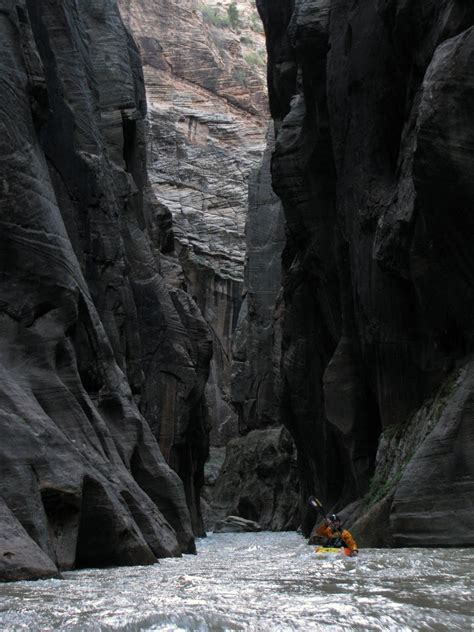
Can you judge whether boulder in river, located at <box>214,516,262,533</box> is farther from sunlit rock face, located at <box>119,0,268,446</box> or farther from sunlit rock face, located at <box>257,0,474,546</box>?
sunlit rock face, located at <box>119,0,268,446</box>

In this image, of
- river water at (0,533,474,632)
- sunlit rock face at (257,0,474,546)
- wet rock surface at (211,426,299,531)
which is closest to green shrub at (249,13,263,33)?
wet rock surface at (211,426,299,531)

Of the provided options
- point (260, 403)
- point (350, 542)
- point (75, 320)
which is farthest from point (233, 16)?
point (350, 542)

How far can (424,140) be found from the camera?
55.8ft

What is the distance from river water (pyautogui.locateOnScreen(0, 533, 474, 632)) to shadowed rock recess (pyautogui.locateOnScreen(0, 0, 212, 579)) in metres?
1.91

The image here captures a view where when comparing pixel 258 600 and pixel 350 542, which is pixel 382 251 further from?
pixel 258 600

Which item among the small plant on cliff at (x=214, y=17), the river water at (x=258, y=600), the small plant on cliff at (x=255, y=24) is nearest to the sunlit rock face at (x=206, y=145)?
the small plant on cliff at (x=214, y=17)

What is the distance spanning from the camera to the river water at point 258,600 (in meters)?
7.09

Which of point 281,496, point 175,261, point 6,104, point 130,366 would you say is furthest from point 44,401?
point 281,496

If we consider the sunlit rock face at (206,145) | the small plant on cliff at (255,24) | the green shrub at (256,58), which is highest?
the small plant on cliff at (255,24)

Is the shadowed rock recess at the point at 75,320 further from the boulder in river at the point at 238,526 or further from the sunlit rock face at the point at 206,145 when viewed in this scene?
the sunlit rock face at the point at 206,145

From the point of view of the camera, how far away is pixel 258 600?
852cm

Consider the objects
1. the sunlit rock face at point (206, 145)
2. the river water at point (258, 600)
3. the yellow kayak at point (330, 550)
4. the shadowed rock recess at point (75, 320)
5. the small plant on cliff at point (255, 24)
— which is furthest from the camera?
the small plant on cliff at point (255, 24)

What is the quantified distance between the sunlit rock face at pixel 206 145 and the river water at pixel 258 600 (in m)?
54.8

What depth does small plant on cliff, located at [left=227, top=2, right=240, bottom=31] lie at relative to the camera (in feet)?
356
